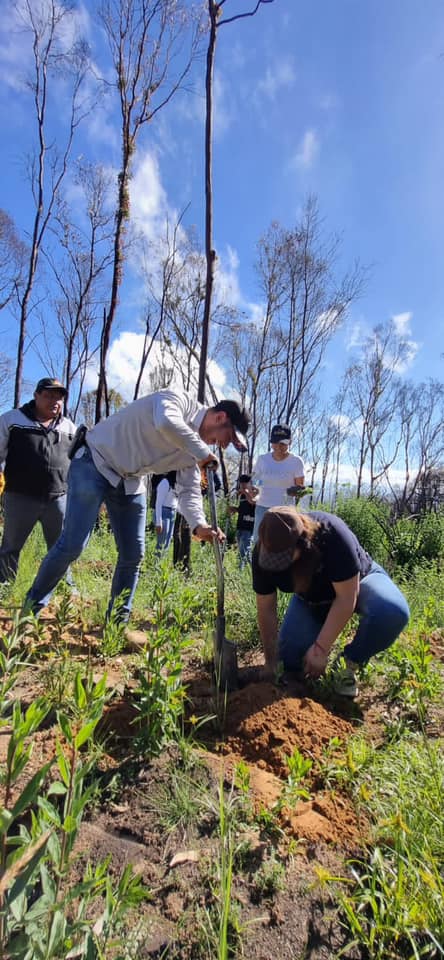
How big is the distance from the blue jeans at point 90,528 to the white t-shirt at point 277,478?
8.02 ft

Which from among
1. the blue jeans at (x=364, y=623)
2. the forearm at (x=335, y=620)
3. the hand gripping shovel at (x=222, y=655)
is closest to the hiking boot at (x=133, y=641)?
the hand gripping shovel at (x=222, y=655)

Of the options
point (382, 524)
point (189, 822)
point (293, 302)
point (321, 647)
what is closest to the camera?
point (189, 822)

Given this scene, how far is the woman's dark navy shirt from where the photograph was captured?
214 cm

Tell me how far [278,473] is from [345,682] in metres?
3.05

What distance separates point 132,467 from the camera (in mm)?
2623

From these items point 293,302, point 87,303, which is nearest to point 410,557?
point 293,302

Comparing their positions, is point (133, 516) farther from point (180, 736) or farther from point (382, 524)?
point (382, 524)

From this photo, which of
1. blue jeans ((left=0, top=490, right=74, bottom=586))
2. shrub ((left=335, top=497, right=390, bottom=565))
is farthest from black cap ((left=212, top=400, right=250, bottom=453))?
shrub ((left=335, top=497, right=390, bottom=565))

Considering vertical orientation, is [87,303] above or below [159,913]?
above

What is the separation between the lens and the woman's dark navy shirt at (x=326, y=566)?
2.14 meters

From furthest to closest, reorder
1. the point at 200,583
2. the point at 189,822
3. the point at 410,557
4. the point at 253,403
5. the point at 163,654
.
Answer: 1. the point at 253,403
2. the point at 410,557
3. the point at 200,583
4. the point at 163,654
5. the point at 189,822

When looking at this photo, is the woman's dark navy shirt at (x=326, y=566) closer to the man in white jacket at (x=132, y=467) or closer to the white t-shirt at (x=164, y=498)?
the man in white jacket at (x=132, y=467)

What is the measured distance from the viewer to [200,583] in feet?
12.1

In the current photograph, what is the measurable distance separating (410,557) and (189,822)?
639 centimetres
